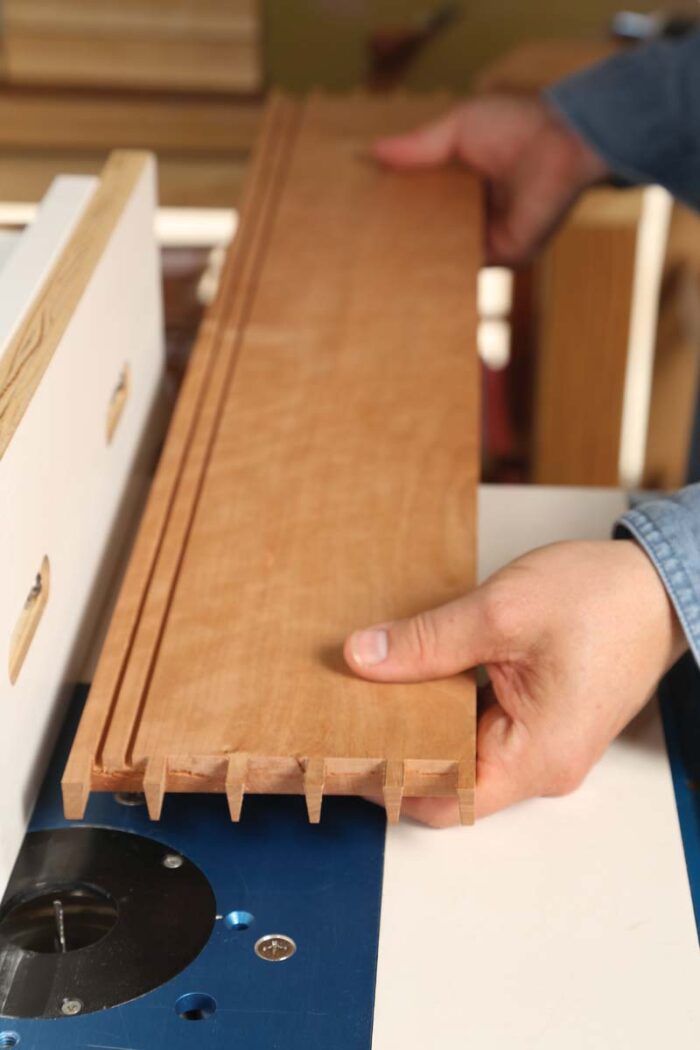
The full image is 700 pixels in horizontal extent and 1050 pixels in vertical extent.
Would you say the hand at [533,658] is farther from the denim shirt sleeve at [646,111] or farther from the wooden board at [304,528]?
the denim shirt sleeve at [646,111]

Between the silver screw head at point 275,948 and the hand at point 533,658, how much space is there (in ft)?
0.36

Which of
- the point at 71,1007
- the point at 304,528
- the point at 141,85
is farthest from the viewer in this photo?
the point at 141,85

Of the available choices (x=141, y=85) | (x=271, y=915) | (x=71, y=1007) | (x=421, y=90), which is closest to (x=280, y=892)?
(x=271, y=915)

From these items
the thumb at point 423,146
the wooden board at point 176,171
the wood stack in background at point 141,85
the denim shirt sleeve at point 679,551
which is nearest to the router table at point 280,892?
the denim shirt sleeve at point 679,551

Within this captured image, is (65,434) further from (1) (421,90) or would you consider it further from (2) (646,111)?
(1) (421,90)

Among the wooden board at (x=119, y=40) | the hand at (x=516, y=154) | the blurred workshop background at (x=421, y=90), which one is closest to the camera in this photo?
the hand at (x=516, y=154)

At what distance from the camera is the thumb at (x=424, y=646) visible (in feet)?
2.40

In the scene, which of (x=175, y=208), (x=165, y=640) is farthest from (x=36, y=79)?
(x=165, y=640)

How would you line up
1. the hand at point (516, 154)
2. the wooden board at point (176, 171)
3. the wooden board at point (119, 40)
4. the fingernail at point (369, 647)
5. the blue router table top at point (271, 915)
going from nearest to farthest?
the blue router table top at point (271, 915)
the fingernail at point (369, 647)
the hand at point (516, 154)
the wooden board at point (176, 171)
the wooden board at point (119, 40)

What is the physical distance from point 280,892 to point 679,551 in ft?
0.99

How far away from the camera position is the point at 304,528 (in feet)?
2.81

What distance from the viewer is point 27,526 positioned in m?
0.70

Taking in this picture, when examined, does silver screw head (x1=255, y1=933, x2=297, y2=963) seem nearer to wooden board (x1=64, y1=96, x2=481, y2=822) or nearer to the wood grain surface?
wooden board (x1=64, y1=96, x2=481, y2=822)

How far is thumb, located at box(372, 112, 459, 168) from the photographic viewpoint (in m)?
1.47
